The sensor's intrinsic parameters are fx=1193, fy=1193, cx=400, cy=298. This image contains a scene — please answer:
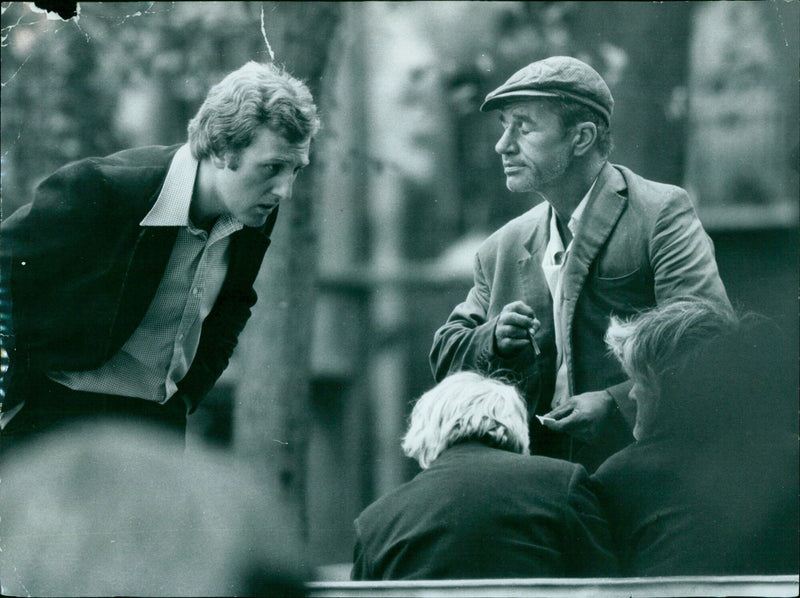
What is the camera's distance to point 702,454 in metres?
4.81

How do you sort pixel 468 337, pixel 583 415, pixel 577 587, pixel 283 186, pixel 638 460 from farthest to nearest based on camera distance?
pixel 283 186
pixel 468 337
pixel 583 415
pixel 638 460
pixel 577 587

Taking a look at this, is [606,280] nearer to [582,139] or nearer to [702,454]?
[582,139]

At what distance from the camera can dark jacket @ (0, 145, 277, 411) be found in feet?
16.4

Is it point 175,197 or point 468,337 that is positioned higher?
point 175,197

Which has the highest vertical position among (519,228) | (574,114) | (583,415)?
(574,114)

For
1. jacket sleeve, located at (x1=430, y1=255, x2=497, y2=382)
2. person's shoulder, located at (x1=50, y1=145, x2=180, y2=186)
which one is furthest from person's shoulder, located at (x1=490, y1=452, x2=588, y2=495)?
person's shoulder, located at (x1=50, y1=145, x2=180, y2=186)

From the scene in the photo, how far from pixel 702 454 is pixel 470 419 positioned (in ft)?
3.21

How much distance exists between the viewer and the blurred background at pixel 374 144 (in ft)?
18.4

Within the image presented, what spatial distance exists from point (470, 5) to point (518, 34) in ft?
1.22

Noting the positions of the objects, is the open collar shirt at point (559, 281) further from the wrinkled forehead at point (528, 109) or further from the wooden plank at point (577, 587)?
the wooden plank at point (577, 587)

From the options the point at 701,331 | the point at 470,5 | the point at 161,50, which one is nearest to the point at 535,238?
the point at 701,331

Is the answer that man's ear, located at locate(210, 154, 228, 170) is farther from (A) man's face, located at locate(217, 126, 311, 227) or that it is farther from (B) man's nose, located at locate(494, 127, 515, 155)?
(B) man's nose, located at locate(494, 127, 515, 155)

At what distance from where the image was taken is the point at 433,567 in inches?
177

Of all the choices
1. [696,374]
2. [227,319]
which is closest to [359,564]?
[227,319]
